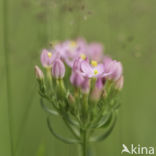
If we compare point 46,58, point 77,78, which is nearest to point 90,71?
point 77,78

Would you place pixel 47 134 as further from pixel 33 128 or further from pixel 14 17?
pixel 14 17

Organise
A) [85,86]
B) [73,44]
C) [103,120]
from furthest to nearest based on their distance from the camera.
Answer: [73,44] < [103,120] < [85,86]

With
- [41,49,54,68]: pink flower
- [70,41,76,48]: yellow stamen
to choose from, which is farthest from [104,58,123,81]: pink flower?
[70,41,76,48]: yellow stamen

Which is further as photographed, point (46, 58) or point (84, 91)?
point (46, 58)

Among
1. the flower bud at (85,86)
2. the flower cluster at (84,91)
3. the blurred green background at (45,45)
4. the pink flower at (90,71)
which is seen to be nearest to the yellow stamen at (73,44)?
the blurred green background at (45,45)

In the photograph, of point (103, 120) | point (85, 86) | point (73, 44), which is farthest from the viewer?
point (73, 44)

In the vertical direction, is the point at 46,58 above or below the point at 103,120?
above

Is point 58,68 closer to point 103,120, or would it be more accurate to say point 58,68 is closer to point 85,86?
point 85,86

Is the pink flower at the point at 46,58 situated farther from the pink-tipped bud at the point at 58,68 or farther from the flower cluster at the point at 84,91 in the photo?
the pink-tipped bud at the point at 58,68
